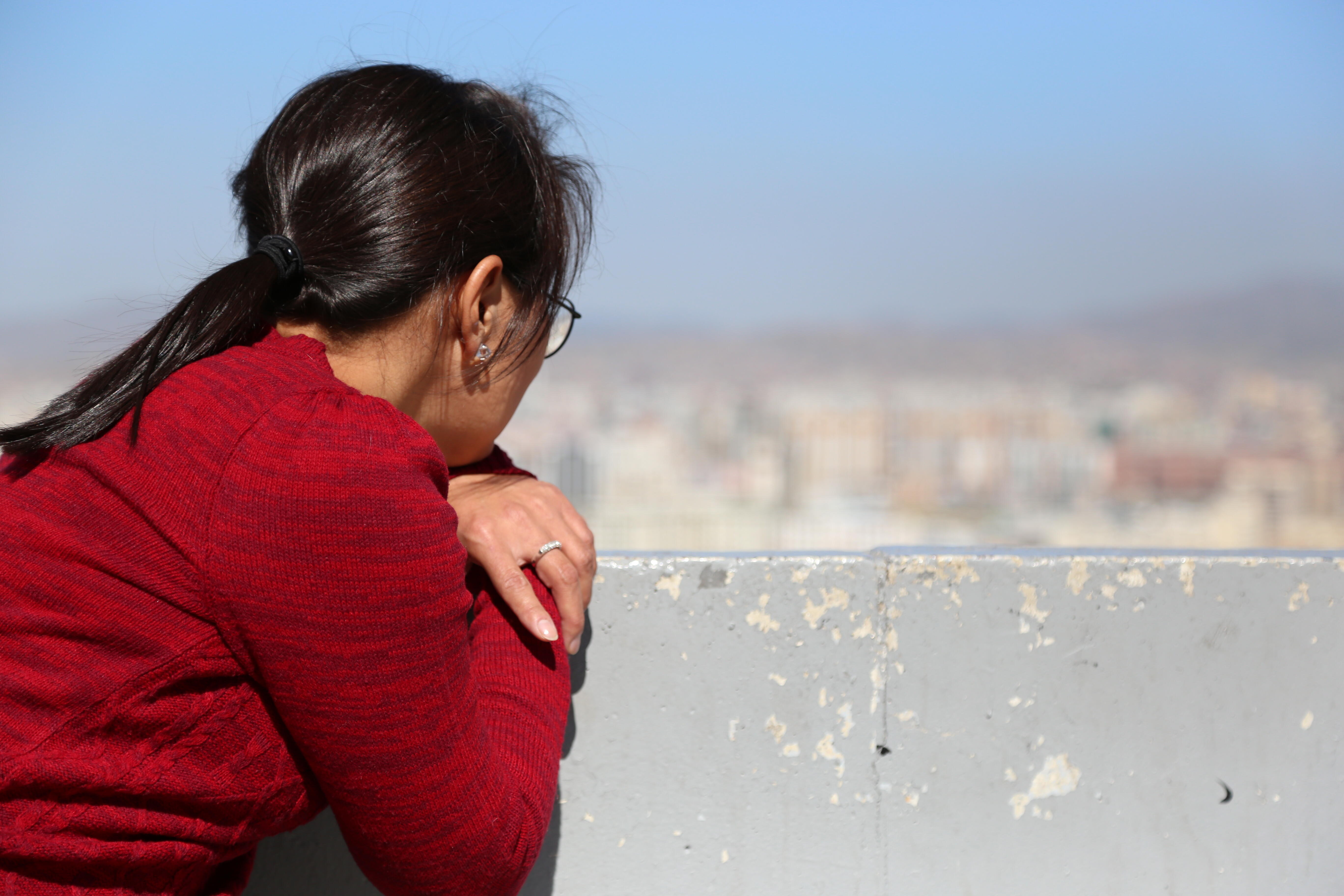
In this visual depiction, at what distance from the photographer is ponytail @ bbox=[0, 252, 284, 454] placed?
80 centimetres

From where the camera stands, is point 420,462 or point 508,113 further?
Answer: point 508,113

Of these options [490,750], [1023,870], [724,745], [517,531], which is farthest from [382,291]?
[1023,870]

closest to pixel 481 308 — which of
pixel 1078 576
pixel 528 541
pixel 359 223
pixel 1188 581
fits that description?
pixel 359 223

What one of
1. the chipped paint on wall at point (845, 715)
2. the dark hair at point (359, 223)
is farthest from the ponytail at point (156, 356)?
the chipped paint on wall at point (845, 715)

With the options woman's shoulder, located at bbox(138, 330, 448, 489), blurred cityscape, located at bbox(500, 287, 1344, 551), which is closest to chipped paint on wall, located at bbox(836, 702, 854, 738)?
woman's shoulder, located at bbox(138, 330, 448, 489)

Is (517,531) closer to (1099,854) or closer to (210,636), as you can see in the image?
(210,636)

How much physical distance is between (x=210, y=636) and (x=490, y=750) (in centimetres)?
24

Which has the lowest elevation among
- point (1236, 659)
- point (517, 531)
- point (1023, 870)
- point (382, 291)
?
point (1023, 870)

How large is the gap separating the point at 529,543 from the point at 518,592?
0.21 ft

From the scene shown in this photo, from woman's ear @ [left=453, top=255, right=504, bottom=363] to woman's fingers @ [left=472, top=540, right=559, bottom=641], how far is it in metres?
0.21

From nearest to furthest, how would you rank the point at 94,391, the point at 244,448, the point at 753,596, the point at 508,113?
the point at 244,448 → the point at 94,391 → the point at 508,113 → the point at 753,596

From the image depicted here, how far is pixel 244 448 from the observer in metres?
0.72

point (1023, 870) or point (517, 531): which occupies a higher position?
point (517, 531)

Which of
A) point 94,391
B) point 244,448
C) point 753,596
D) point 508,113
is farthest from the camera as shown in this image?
point 753,596
